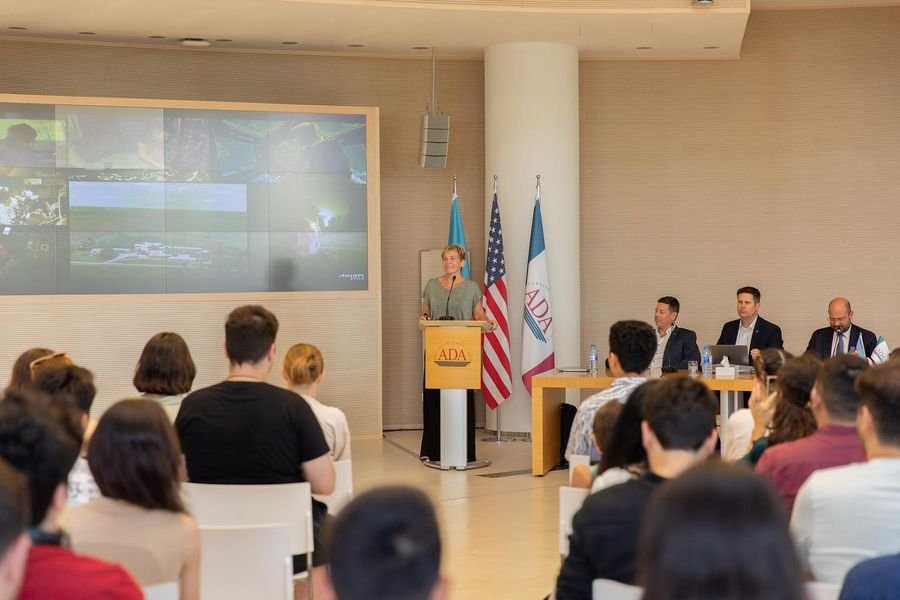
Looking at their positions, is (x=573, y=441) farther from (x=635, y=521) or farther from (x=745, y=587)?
(x=745, y=587)

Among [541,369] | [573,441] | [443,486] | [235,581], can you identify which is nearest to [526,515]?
[443,486]

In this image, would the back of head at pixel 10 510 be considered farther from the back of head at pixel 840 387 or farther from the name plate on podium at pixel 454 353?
the name plate on podium at pixel 454 353

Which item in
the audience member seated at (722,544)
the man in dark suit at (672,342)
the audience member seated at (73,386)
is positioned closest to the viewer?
the audience member seated at (722,544)

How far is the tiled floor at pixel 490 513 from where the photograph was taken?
5789mm

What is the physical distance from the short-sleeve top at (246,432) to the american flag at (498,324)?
244 inches

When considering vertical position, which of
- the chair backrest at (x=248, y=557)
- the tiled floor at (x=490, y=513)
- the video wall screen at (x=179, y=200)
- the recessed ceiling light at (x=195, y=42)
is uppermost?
the recessed ceiling light at (x=195, y=42)

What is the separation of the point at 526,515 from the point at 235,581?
398 centimetres

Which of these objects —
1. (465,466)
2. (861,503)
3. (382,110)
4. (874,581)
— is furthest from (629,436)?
(382,110)

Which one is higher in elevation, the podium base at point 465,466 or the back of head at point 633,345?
the back of head at point 633,345

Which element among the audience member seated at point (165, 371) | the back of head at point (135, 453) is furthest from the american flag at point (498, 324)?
the back of head at point (135, 453)

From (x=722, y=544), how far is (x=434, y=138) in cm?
935

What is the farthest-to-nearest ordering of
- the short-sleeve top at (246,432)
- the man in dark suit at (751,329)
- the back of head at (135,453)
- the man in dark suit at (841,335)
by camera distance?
the man in dark suit at (751,329)
the man in dark suit at (841,335)
the short-sleeve top at (246,432)
the back of head at (135,453)

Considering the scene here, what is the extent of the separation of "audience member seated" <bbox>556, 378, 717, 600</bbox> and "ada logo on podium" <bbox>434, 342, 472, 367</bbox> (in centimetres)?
576

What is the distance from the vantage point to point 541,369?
1031cm
